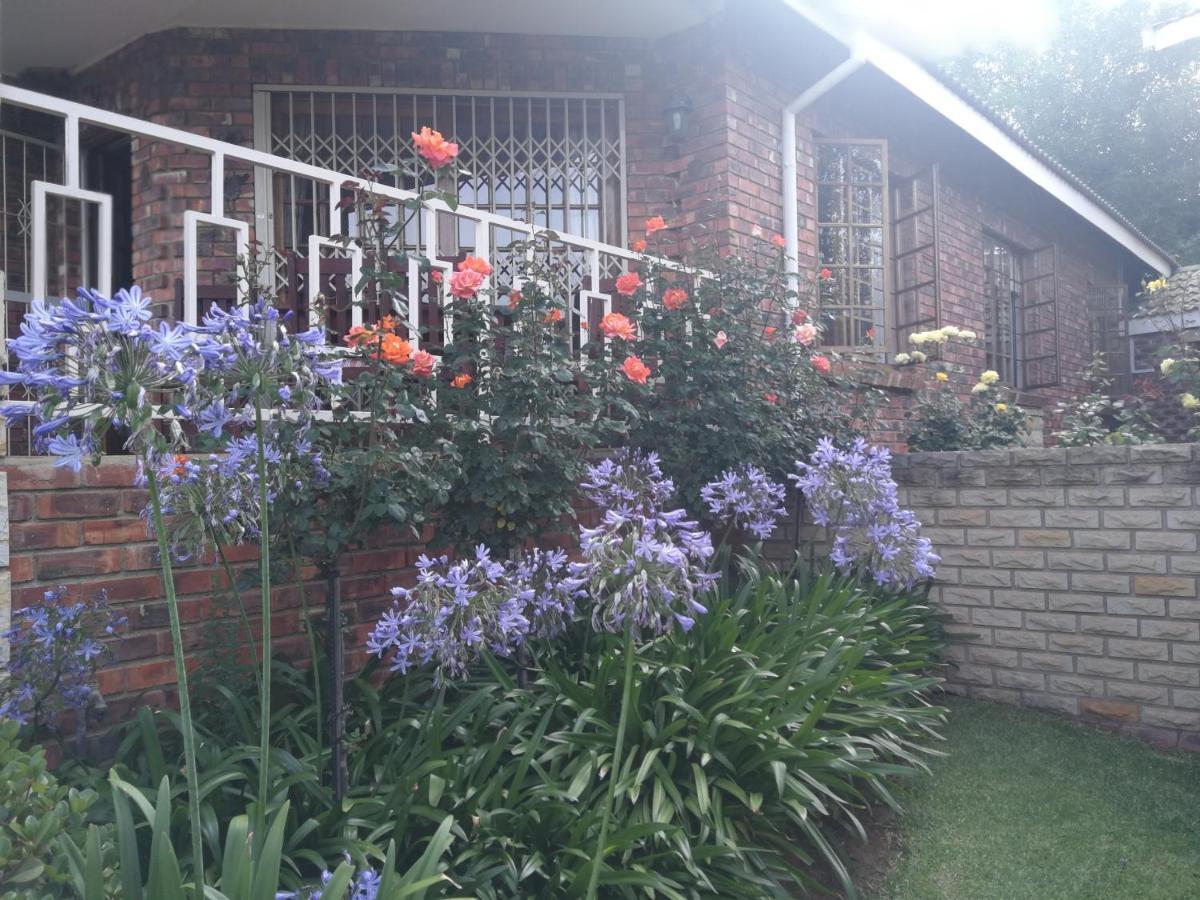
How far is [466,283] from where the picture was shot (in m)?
3.18

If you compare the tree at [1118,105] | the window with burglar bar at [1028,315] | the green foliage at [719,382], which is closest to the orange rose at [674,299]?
the green foliage at [719,382]

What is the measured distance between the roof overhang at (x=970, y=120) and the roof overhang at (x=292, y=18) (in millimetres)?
896

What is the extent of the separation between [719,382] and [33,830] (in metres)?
3.14

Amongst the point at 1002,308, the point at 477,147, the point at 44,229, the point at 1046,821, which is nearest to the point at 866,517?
the point at 1046,821

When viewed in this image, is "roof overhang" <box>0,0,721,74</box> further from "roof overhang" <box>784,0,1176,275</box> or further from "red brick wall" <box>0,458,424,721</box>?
"red brick wall" <box>0,458,424,721</box>

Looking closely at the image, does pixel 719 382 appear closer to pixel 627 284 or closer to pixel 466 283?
pixel 627 284

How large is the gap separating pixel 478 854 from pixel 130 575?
129 cm

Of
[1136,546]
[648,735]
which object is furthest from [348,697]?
[1136,546]

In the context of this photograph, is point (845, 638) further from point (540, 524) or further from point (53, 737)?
point (53, 737)

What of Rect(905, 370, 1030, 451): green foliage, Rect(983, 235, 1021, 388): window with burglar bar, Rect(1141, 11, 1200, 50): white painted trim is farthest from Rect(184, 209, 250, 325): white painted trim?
Rect(1141, 11, 1200, 50): white painted trim

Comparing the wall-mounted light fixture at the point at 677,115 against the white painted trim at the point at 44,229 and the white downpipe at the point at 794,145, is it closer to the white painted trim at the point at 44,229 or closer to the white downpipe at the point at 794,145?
the white downpipe at the point at 794,145

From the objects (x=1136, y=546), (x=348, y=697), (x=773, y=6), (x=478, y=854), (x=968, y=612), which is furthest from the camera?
(x=773, y=6)

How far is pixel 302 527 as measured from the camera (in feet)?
8.66

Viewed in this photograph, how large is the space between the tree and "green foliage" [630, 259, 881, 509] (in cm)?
1932
